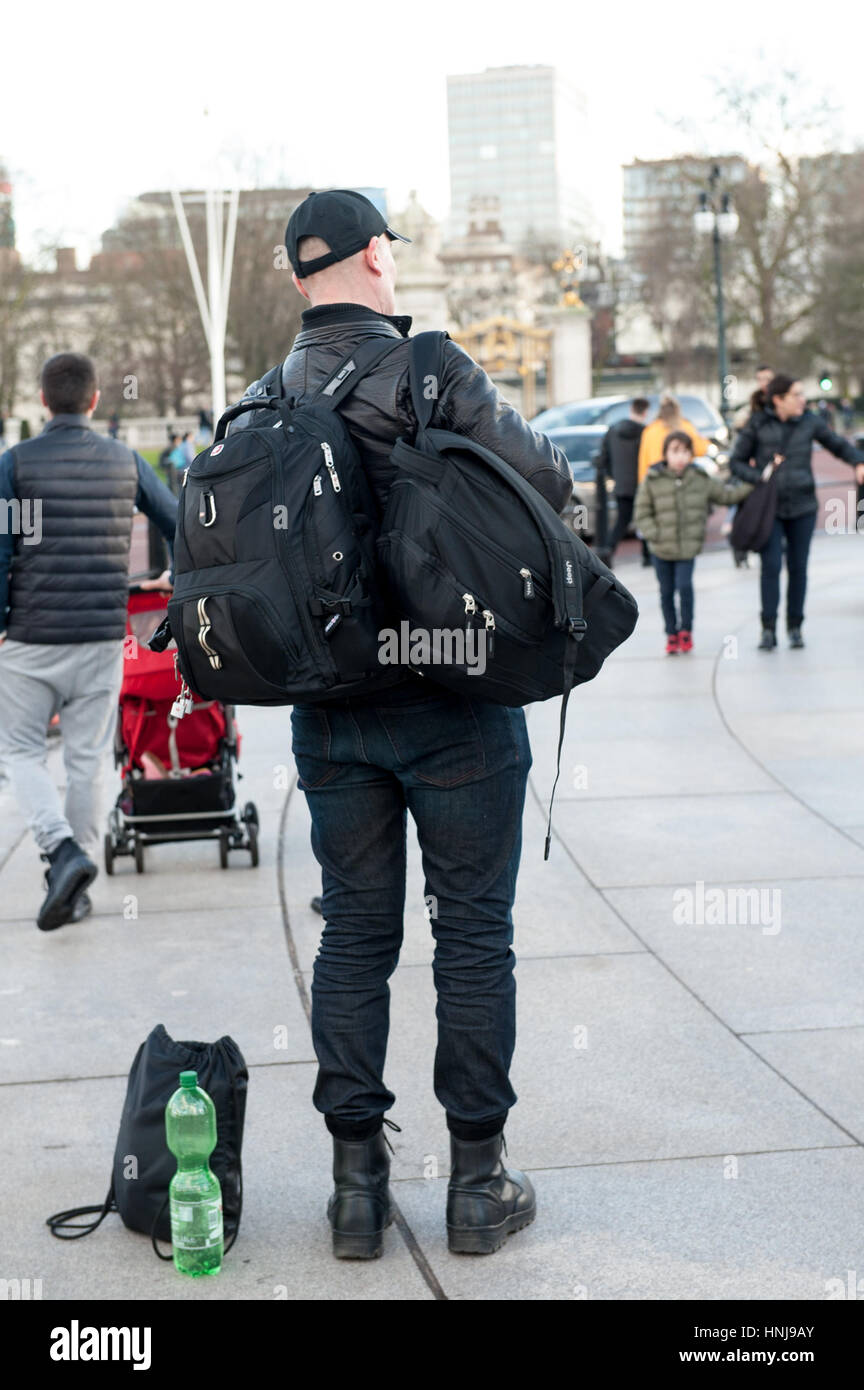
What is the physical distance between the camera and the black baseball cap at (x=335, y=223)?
3.41m

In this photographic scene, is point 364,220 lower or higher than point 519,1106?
higher

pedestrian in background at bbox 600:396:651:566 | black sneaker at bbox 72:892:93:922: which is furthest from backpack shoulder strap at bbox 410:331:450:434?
pedestrian in background at bbox 600:396:651:566

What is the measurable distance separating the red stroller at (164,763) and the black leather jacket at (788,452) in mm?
6173

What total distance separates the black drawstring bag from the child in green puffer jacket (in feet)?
29.3

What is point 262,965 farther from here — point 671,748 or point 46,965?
point 671,748

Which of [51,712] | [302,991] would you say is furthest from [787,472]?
[302,991]

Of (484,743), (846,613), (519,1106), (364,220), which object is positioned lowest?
(846,613)

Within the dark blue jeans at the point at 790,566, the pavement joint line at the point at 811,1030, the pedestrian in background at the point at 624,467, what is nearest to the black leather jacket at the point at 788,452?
the dark blue jeans at the point at 790,566

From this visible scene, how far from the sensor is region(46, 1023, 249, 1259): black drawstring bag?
3600 millimetres

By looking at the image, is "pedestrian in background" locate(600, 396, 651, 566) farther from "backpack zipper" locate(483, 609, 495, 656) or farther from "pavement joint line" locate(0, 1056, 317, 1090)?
"backpack zipper" locate(483, 609, 495, 656)

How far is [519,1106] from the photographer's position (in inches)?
169

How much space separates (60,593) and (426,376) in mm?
3184
